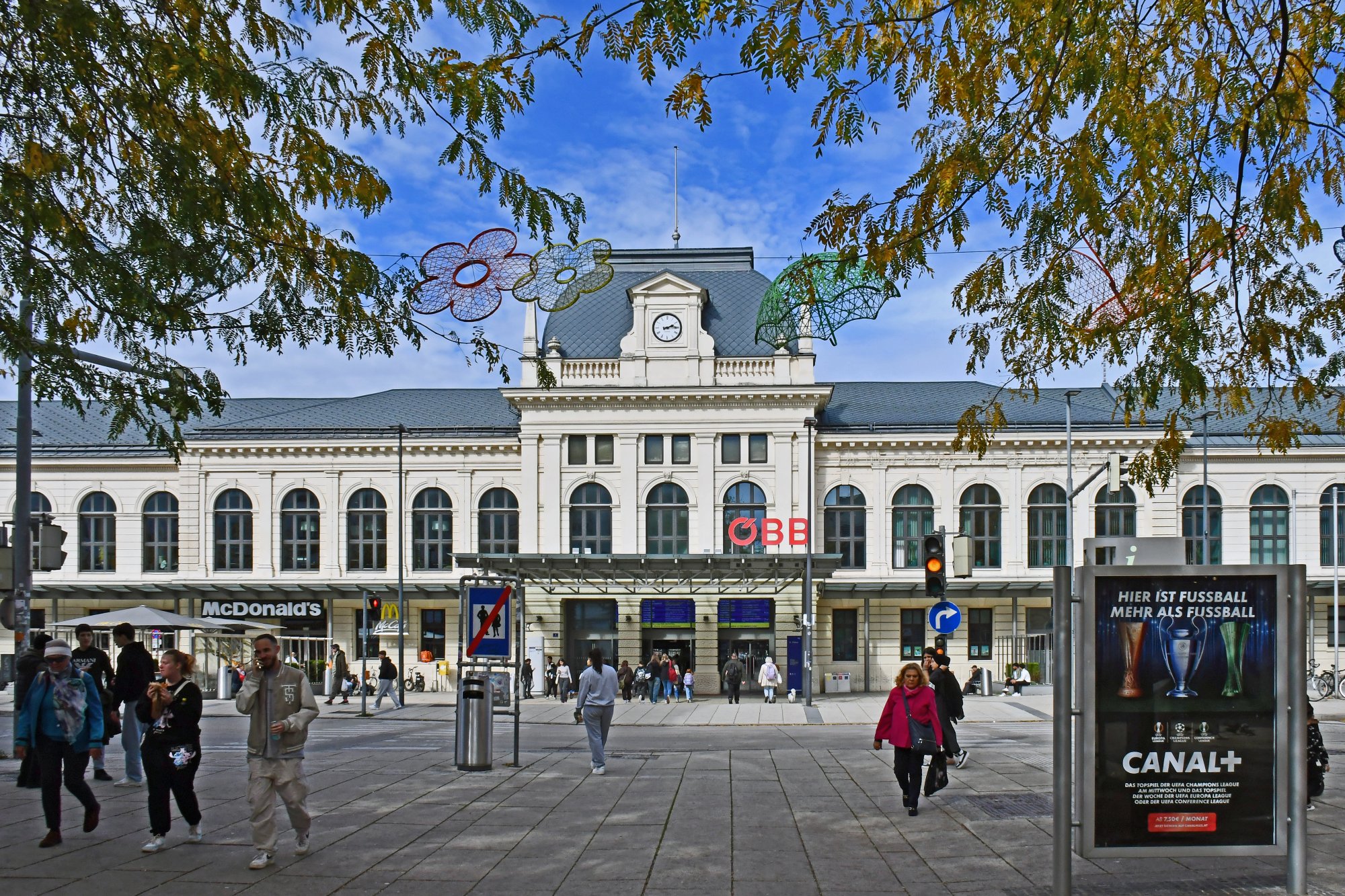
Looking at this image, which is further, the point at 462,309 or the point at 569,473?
the point at 569,473

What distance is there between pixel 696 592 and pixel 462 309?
1335 inches

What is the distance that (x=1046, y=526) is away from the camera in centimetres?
4606

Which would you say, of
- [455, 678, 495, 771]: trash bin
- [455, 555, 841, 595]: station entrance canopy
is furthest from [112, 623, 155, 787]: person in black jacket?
[455, 555, 841, 595]: station entrance canopy

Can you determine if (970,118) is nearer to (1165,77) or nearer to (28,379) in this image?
(1165,77)

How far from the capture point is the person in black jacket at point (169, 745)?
9961 mm

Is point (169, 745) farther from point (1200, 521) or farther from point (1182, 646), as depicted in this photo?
point (1200, 521)

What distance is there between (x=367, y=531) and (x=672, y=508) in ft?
38.9

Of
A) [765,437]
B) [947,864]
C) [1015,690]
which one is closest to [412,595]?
[765,437]

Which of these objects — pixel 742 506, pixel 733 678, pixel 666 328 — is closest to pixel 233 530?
pixel 666 328

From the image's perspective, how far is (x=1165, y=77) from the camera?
10.5 meters

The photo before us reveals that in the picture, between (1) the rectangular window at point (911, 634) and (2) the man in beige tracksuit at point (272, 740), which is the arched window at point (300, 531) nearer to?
(1) the rectangular window at point (911, 634)

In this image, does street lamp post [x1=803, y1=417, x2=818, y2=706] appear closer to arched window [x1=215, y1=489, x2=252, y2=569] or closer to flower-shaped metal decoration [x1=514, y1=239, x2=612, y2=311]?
arched window [x1=215, y1=489, x2=252, y2=569]

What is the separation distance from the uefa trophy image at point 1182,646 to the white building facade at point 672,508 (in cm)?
3616

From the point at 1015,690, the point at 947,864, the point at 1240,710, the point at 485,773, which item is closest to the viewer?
the point at 1240,710
